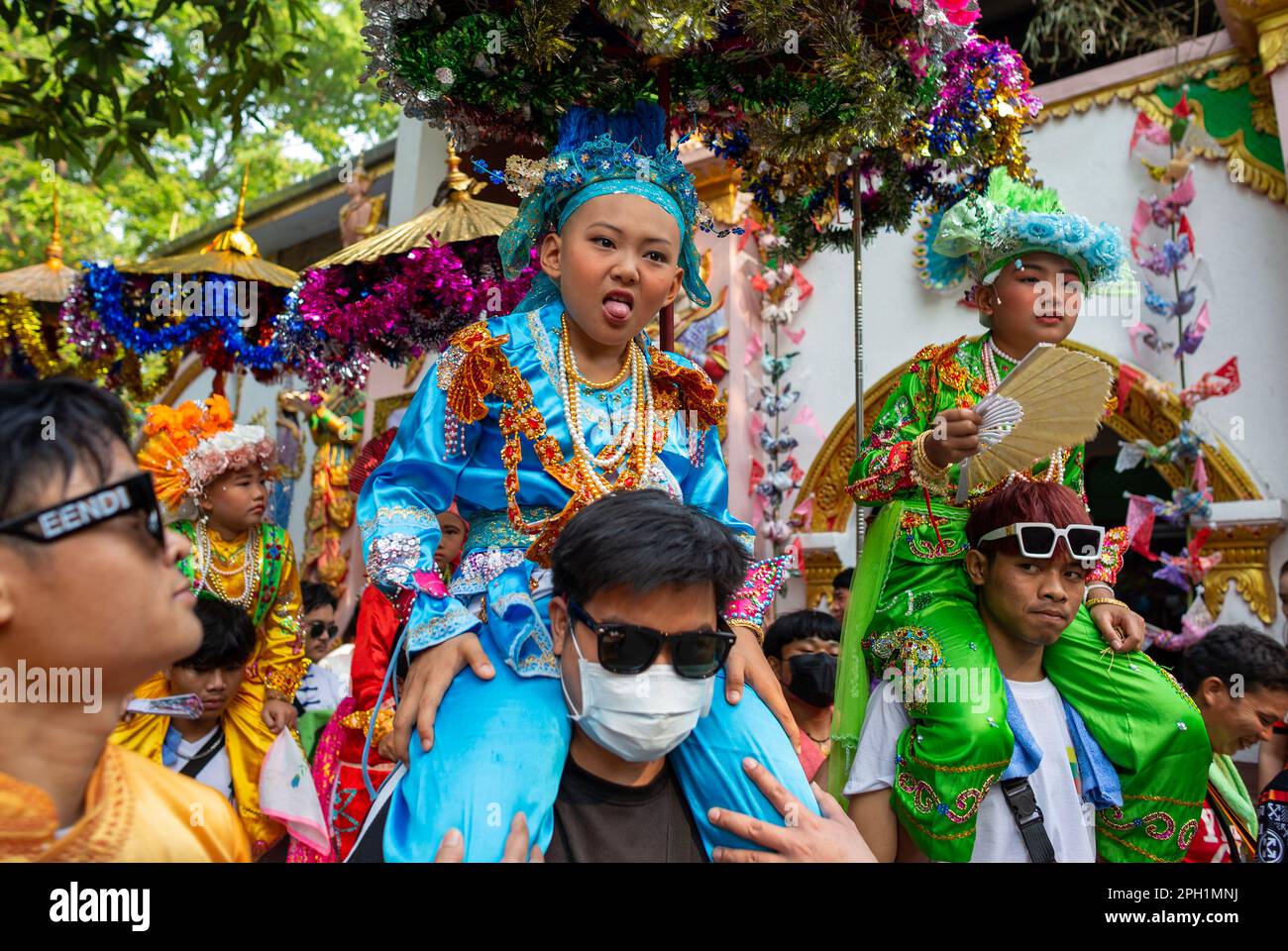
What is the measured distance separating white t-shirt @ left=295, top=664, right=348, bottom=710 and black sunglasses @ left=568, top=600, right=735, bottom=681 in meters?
5.20

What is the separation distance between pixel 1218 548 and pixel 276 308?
6714mm

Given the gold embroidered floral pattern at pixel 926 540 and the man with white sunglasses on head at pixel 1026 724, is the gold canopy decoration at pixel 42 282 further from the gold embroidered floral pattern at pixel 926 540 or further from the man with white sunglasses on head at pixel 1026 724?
the man with white sunglasses on head at pixel 1026 724

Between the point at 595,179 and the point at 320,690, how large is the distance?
5.20m

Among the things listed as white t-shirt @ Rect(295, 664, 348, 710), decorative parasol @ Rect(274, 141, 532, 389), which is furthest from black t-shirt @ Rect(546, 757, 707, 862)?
white t-shirt @ Rect(295, 664, 348, 710)

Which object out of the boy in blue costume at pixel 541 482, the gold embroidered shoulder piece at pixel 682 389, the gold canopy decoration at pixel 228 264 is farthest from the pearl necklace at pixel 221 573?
the gold embroidered shoulder piece at pixel 682 389

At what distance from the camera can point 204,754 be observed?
4980 millimetres

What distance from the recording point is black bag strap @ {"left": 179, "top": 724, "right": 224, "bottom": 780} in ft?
16.1

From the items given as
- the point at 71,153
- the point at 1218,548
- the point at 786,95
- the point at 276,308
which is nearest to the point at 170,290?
the point at 276,308

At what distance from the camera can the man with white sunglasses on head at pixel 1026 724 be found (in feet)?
11.4

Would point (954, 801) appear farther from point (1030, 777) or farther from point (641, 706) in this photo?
point (641, 706)

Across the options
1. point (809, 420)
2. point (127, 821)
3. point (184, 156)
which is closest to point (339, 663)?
point (809, 420)

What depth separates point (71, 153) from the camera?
6.27m
